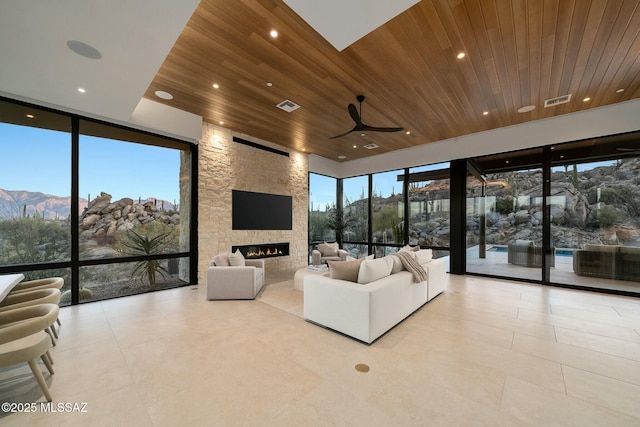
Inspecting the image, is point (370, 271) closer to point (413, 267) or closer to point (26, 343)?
point (413, 267)

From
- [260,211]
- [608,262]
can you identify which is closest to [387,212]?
[260,211]

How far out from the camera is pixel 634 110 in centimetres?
438

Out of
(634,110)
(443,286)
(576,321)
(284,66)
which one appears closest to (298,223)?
(443,286)

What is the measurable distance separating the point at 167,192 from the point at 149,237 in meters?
0.97

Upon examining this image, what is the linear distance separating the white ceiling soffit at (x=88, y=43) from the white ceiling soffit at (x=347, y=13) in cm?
90

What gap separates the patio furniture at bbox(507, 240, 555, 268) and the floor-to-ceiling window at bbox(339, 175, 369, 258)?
384 centimetres

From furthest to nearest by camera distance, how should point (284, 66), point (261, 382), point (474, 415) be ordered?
point (284, 66), point (261, 382), point (474, 415)

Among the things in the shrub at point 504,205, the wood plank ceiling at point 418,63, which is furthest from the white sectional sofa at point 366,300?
the shrub at point 504,205

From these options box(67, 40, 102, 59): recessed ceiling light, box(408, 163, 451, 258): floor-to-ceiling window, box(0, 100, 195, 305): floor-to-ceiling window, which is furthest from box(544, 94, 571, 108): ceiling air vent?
box(0, 100, 195, 305): floor-to-ceiling window

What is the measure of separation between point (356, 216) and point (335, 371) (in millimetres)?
6567

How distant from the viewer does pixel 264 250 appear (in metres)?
6.55

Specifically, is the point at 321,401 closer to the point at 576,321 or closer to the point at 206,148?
the point at 576,321

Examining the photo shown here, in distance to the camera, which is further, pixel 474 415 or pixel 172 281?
pixel 172 281

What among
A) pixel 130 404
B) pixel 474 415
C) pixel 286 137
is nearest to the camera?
pixel 474 415
